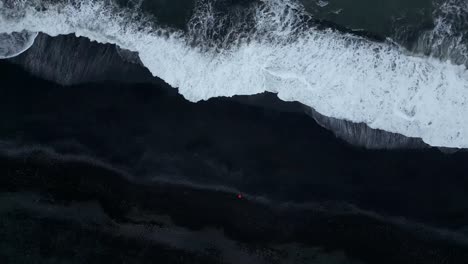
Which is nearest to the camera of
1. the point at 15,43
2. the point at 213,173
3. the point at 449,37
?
the point at 213,173

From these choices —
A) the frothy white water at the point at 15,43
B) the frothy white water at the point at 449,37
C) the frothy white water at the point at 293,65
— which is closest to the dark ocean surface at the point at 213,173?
the frothy white water at the point at 449,37

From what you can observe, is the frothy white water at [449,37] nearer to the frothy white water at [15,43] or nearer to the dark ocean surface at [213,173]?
the dark ocean surface at [213,173]

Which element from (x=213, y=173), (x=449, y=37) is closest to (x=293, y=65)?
(x=213, y=173)

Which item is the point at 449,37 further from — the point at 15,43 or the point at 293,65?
the point at 15,43

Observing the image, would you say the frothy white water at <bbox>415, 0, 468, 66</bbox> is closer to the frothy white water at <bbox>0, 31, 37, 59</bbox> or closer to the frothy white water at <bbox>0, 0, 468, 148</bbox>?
the frothy white water at <bbox>0, 0, 468, 148</bbox>

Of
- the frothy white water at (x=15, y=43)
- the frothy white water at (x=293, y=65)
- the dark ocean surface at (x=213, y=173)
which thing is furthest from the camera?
the frothy white water at (x=15, y=43)

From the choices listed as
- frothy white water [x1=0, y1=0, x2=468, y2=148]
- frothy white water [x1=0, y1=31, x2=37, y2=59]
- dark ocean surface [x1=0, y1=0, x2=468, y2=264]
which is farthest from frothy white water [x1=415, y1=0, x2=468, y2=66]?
frothy white water [x1=0, y1=31, x2=37, y2=59]
